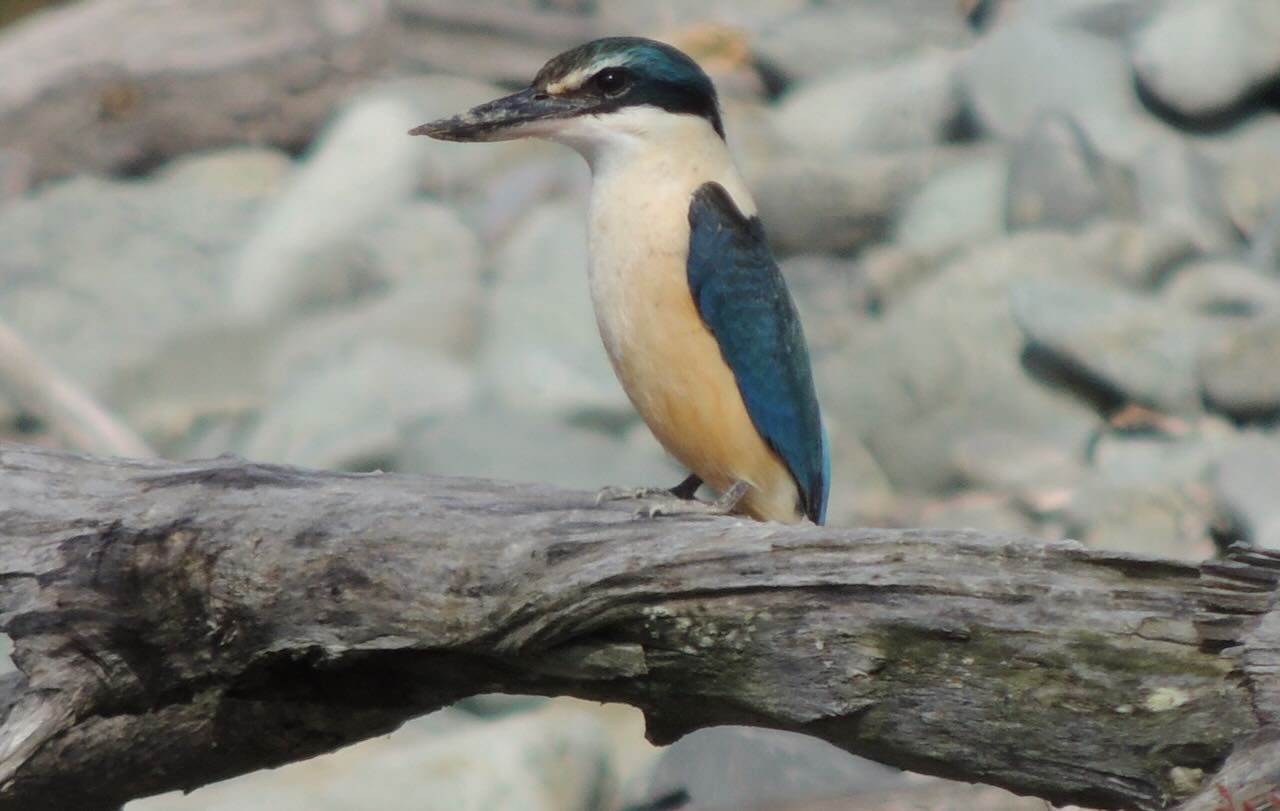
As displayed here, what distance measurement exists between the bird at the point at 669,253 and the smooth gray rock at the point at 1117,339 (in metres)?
3.86

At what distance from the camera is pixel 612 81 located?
4.09m

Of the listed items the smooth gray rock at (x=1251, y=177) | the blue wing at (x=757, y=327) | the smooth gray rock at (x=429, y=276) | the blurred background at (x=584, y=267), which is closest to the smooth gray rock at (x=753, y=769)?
the blurred background at (x=584, y=267)

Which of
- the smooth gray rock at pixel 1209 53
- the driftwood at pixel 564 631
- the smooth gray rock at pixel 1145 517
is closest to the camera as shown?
the driftwood at pixel 564 631

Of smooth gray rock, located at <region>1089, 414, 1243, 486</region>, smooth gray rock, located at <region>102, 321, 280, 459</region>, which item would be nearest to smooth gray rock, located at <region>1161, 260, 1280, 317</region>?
smooth gray rock, located at <region>1089, 414, 1243, 486</region>

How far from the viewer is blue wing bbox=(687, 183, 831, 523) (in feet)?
13.5

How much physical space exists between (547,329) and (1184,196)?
299cm

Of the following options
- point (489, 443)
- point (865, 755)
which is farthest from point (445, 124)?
point (489, 443)

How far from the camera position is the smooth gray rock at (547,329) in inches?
326

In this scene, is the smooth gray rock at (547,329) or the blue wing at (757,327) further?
the smooth gray rock at (547,329)

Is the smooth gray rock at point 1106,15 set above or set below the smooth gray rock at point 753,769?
above

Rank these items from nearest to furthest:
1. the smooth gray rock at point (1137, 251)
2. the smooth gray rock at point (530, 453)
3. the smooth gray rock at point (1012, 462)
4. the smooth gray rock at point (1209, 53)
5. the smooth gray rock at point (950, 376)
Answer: the smooth gray rock at point (530, 453)
the smooth gray rock at point (1012, 462)
the smooth gray rock at point (950, 376)
the smooth gray rock at point (1137, 251)
the smooth gray rock at point (1209, 53)

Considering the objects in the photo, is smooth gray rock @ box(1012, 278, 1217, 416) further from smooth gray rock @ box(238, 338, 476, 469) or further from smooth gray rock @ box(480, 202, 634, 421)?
smooth gray rock @ box(238, 338, 476, 469)

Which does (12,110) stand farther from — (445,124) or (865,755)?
(865,755)

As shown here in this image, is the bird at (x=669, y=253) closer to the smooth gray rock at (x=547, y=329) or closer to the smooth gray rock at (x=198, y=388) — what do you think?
the smooth gray rock at (x=547, y=329)
